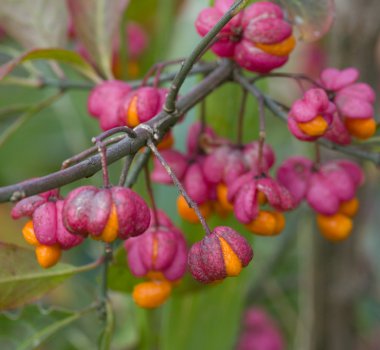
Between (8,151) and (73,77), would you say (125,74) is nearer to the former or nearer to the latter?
(73,77)

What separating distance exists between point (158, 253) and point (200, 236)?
0.34 meters

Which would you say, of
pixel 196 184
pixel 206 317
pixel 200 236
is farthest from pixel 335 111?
pixel 206 317

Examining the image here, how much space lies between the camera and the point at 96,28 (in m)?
1.14

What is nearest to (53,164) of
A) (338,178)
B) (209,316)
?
(209,316)

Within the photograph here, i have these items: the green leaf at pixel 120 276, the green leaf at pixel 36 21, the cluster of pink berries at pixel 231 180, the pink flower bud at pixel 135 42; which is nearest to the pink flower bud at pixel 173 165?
the cluster of pink berries at pixel 231 180

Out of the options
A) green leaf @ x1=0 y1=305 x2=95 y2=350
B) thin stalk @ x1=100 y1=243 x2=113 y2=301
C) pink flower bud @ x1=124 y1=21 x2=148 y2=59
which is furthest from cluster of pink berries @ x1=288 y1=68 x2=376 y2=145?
pink flower bud @ x1=124 y1=21 x2=148 y2=59

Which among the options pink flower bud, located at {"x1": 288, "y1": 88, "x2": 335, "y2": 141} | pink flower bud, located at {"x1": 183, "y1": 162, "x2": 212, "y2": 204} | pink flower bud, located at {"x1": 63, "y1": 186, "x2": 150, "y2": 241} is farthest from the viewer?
pink flower bud, located at {"x1": 183, "y1": 162, "x2": 212, "y2": 204}

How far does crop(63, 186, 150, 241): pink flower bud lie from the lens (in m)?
0.69

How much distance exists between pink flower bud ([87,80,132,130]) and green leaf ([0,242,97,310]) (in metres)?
0.18

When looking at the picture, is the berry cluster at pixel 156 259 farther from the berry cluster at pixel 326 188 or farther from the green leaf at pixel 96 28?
the green leaf at pixel 96 28

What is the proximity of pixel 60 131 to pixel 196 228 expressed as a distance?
0.91 m

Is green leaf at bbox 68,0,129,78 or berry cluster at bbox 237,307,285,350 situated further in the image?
berry cluster at bbox 237,307,285,350

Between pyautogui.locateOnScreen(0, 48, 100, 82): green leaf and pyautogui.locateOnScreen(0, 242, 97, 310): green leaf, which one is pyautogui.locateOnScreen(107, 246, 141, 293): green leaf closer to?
pyautogui.locateOnScreen(0, 242, 97, 310): green leaf

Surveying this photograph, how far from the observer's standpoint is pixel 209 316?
1.44 m
